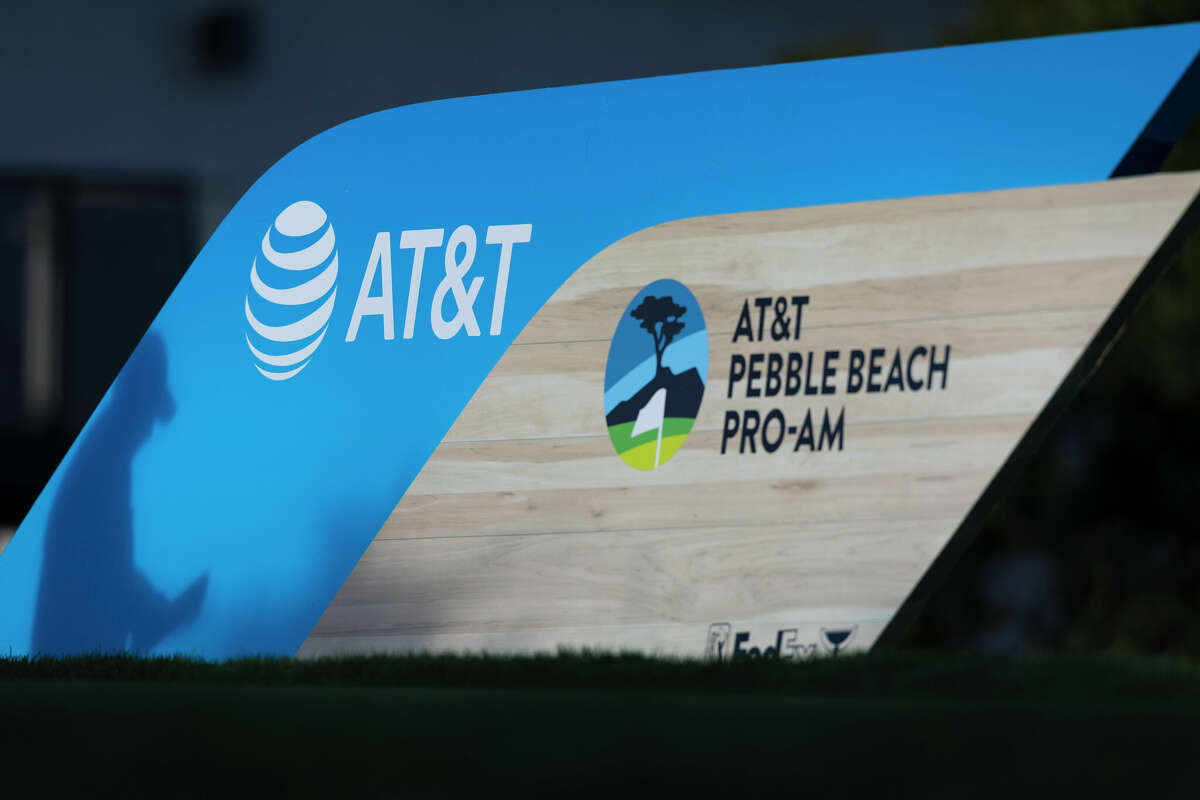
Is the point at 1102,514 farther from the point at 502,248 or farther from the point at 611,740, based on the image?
the point at 611,740

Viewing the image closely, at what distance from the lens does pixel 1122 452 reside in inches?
284

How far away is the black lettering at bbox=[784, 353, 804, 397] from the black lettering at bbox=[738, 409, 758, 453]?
0.09 meters

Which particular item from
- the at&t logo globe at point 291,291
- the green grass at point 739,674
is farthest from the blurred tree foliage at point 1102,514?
the green grass at point 739,674

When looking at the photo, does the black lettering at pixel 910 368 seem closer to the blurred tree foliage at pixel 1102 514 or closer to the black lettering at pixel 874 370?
the black lettering at pixel 874 370

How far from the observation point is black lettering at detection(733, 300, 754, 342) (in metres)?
3.23

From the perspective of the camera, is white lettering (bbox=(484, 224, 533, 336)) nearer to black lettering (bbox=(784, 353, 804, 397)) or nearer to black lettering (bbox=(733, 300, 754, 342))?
black lettering (bbox=(733, 300, 754, 342))

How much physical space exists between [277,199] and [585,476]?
1201mm

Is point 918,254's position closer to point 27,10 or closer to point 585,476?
point 585,476

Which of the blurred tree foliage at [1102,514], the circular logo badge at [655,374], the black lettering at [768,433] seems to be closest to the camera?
the black lettering at [768,433]

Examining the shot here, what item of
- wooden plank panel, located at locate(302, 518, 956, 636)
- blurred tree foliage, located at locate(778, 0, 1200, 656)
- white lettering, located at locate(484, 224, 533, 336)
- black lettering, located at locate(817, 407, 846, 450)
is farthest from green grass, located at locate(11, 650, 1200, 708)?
blurred tree foliage, located at locate(778, 0, 1200, 656)

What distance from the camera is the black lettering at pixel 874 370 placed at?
309 cm

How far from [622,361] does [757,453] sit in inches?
15.4

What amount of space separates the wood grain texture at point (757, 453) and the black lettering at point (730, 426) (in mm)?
18

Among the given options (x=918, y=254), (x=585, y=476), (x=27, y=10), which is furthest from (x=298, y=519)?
(x=27, y=10)
